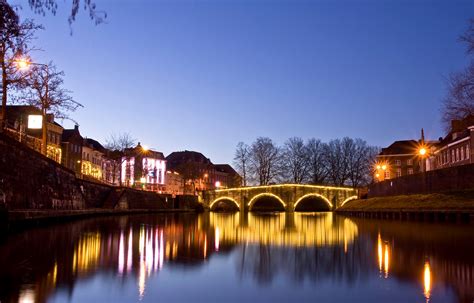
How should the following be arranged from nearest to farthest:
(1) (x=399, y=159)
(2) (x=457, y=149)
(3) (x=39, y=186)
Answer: (3) (x=39, y=186) → (2) (x=457, y=149) → (1) (x=399, y=159)

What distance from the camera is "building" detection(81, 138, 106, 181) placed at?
8925 centimetres

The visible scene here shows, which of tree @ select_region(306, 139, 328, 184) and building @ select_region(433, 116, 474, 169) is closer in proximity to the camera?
building @ select_region(433, 116, 474, 169)

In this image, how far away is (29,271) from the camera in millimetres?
10031

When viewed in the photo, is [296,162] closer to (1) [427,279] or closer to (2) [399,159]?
(2) [399,159]

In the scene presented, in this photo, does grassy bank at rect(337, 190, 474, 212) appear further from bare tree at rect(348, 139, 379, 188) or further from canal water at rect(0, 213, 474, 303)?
bare tree at rect(348, 139, 379, 188)

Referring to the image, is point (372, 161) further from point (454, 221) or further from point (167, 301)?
point (167, 301)

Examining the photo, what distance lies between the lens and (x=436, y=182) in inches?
1550

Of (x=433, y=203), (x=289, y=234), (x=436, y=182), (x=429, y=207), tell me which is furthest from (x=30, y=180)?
(x=436, y=182)

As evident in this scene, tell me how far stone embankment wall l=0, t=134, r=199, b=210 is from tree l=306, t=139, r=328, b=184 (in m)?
53.4

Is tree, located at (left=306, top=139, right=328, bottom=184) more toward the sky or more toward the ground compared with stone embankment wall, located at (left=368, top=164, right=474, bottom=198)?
more toward the sky

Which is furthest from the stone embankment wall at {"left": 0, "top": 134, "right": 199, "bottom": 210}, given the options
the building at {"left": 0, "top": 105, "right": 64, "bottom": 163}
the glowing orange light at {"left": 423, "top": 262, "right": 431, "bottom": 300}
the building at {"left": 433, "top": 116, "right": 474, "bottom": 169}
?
the building at {"left": 433, "top": 116, "right": 474, "bottom": 169}

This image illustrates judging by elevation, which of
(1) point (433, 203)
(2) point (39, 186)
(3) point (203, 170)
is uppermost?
(3) point (203, 170)

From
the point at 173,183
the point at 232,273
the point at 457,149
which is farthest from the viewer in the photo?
the point at 173,183

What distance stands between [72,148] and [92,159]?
11.7 meters
